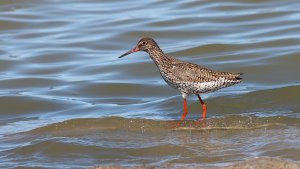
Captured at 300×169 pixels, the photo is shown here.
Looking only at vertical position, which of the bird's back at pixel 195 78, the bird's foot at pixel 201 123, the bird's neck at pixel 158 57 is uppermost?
the bird's neck at pixel 158 57

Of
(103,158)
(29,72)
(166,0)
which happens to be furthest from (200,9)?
Result: (103,158)

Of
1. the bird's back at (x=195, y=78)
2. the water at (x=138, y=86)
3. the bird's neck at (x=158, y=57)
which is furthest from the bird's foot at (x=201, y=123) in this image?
the bird's neck at (x=158, y=57)

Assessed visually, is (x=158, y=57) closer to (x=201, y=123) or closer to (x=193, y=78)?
(x=193, y=78)

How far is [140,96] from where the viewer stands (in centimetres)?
1227

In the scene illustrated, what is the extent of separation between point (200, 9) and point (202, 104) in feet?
24.9

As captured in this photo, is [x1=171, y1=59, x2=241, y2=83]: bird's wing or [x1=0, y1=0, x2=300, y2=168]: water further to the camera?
[x1=171, y1=59, x2=241, y2=83]: bird's wing

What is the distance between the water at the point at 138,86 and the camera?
8.91 meters

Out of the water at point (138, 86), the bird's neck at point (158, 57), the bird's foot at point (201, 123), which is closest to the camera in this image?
the water at point (138, 86)

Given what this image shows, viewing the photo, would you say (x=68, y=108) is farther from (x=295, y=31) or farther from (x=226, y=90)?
(x=295, y=31)

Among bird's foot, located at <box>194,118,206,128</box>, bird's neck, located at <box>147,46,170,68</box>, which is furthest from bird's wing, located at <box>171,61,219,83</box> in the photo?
bird's foot, located at <box>194,118,206,128</box>

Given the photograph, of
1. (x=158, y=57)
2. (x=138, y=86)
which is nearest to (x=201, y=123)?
(x=158, y=57)

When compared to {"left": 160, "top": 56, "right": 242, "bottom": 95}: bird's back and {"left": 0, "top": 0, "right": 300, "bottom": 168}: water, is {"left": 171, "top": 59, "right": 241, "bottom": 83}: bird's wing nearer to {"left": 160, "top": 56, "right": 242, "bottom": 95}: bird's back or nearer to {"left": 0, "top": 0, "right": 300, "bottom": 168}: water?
{"left": 160, "top": 56, "right": 242, "bottom": 95}: bird's back

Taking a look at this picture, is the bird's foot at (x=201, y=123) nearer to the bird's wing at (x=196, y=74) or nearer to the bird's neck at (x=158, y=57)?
the bird's wing at (x=196, y=74)

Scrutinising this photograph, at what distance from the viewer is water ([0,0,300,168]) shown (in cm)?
891
